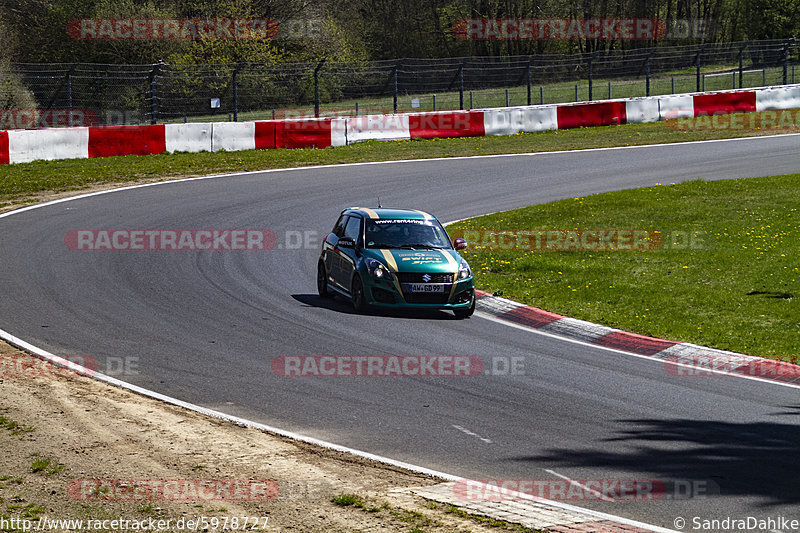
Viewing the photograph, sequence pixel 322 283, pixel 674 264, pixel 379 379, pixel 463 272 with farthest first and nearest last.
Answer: pixel 674 264, pixel 322 283, pixel 463 272, pixel 379 379

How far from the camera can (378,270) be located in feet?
43.6

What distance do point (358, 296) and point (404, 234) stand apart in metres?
1.45

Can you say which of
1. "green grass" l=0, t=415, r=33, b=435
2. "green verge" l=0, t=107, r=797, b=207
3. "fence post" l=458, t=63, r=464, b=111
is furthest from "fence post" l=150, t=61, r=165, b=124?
"green grass" l=0, t=415, r=33, b=435

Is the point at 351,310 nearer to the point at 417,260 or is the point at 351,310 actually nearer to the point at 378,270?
the point at 378,270

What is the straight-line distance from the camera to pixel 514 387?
9.88 m

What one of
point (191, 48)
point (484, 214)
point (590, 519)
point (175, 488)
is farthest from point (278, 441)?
point (191, 48)

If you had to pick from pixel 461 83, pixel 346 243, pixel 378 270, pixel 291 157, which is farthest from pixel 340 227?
pixel 461 83

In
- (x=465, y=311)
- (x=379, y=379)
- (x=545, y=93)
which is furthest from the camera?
(x=545, y=93)

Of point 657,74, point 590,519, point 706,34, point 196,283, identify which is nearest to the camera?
point 590,519

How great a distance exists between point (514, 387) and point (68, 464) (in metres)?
4.75

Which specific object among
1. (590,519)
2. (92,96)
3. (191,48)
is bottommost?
(590,519)

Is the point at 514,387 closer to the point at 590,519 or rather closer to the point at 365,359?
the point at 365,359

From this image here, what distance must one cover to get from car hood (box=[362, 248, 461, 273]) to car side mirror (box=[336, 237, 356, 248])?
0.66ft

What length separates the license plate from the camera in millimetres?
13250
